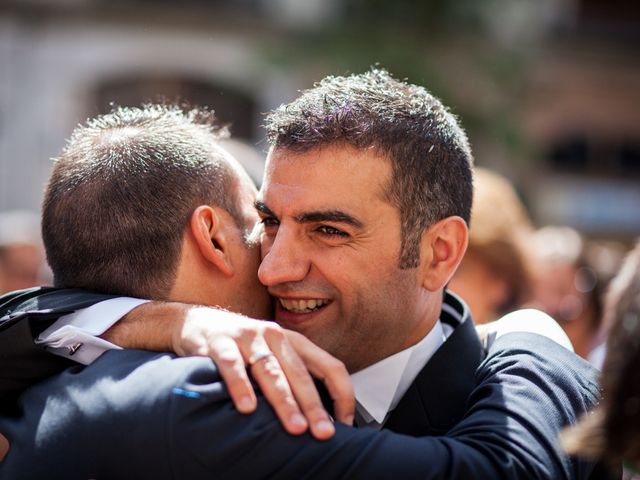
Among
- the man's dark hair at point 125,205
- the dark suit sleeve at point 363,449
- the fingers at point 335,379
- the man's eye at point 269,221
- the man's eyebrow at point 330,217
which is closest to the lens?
the dark suit sleeve at point 363,449

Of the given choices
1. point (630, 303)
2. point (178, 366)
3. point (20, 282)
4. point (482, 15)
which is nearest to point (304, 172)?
point (178, 366)

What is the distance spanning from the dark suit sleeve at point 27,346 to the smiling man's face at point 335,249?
1.72 feet

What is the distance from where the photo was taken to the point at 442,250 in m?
2.41

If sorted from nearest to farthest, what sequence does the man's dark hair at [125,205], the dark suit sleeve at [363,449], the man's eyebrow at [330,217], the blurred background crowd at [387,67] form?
the dark suit sleeve at [363,449] < the man's dark hair at [125,205] < the man's eyebrow at [330,217] < the blurred background crowd at [387,67]

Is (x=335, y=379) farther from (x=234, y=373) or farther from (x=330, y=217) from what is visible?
(x=330, y=217)

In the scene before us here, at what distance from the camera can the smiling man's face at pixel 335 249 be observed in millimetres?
2236

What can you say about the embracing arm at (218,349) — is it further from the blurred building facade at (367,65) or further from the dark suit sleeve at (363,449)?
the blurred building facade at (367,65)

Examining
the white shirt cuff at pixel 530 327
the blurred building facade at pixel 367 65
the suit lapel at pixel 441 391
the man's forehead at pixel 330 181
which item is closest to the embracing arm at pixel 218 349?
the suit lapel at pixel 441 391

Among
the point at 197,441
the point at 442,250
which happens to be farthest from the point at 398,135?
the point at 197,441

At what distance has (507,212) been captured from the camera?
4.39 m

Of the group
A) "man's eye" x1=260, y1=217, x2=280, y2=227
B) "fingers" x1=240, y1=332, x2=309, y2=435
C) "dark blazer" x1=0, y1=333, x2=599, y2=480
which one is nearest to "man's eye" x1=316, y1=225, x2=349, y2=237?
"man's eye" x1=260, y1=217, x2=280, y2=227

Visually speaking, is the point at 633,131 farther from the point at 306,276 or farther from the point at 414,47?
the point at 306,276

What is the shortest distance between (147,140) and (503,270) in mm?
2502

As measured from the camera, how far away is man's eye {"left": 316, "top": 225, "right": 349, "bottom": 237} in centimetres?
226
